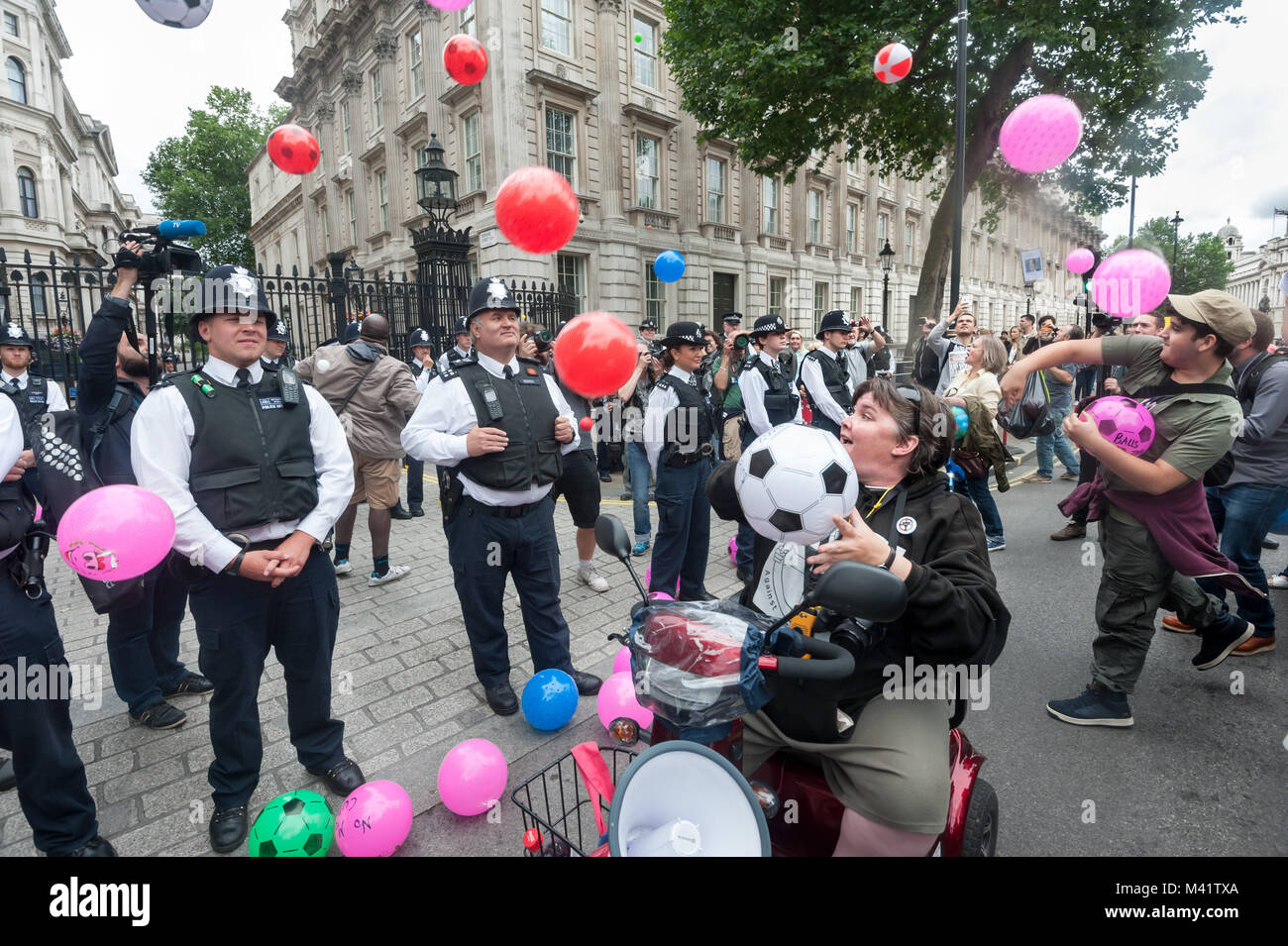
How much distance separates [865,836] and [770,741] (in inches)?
14.2

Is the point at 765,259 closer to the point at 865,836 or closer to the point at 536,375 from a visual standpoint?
the point at 536,375

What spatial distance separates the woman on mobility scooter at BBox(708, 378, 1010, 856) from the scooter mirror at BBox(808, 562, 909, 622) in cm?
33

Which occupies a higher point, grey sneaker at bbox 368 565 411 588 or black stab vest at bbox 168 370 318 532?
black stab vest at bbox 168 370 318 532

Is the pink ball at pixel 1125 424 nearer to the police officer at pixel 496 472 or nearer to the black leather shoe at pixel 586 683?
the police officer at pixel 496 472

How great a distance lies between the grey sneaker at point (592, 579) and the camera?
17.7ft

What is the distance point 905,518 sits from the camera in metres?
2.05

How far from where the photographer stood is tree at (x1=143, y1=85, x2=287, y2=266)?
144ft

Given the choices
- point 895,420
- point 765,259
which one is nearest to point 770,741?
point 895,420

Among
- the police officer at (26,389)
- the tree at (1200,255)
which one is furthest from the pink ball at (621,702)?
the tree at (1200,255)

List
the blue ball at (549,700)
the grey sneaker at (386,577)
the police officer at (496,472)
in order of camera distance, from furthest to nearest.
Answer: the grey sneaker at (386,577) < the police officer at (496,472) < the blue ball at (549,700)

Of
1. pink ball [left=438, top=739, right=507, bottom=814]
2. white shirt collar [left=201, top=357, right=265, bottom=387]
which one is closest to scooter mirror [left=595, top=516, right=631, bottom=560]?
pink ball [left=438, top=739, right=507, bottom=814]

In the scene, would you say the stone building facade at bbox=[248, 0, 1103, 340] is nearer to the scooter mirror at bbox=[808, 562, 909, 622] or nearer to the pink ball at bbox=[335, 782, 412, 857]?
the pink ball at bbox=[335, 782, 412, 857]

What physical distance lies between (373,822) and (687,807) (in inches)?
60.8

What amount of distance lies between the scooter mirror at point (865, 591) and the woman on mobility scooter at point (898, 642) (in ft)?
1.07
